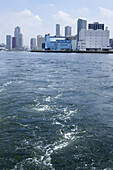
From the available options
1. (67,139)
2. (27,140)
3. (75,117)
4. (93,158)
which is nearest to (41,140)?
(27,140)

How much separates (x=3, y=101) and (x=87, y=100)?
6974 mm

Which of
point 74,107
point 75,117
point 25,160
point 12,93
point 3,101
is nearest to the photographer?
point 25,160

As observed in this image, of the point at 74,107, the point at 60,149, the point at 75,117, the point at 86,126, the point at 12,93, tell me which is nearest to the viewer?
the point at 60,149

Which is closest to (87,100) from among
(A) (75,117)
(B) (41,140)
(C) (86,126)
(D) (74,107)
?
(D) (74,107)

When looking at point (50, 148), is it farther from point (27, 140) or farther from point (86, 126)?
point (86, 126)

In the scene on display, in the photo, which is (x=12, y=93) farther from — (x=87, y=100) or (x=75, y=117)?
(x=75, y=117)

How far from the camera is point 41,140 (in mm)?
9773

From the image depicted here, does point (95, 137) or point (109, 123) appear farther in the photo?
point (109, 123)

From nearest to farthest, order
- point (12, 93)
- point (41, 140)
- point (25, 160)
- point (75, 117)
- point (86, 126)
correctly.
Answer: point (25, 160), point (41, 140), point (86, 126), point (75, 117), point (12, 93)

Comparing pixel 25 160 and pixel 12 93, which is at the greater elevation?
pixel 12 93

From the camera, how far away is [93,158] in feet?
27.2

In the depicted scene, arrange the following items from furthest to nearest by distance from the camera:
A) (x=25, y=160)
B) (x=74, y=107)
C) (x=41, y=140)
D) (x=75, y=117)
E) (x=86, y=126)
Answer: (x=74, y=107)
(x=75, y=117)
(x=86, y=126)
(x=41, y=140)
(x=25, y=160)

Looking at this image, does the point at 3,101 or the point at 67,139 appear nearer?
the point at 67,139

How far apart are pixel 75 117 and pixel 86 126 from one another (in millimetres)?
1541
